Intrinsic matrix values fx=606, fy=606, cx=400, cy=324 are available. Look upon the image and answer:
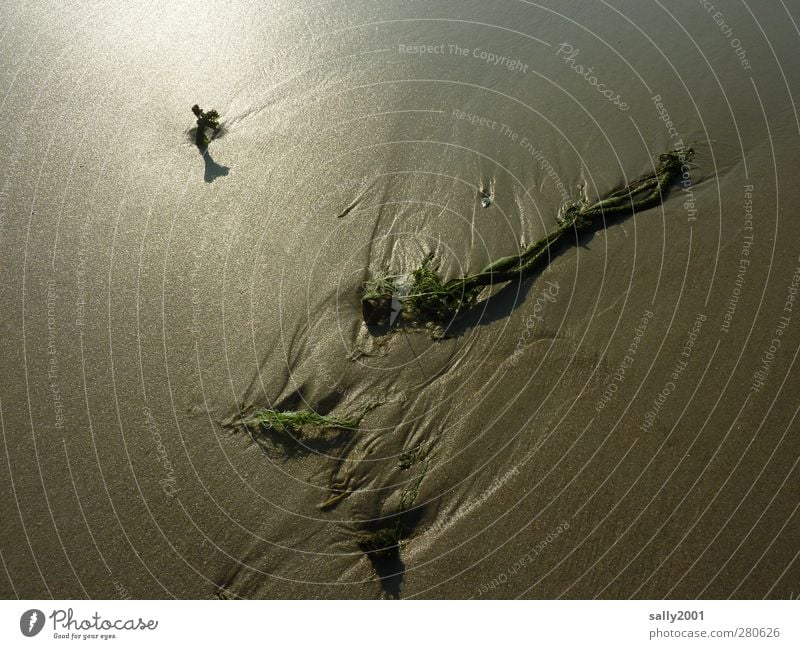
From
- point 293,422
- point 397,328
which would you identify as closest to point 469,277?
point 397,328

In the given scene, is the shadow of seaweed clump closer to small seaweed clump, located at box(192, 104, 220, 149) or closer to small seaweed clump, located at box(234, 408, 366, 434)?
small seaweed clump, located at box(192, 104, 220, 149)

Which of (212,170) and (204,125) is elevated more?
(204,125)

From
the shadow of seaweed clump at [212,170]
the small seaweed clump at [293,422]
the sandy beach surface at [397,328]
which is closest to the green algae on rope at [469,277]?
the sandy beach surface at [397,328]

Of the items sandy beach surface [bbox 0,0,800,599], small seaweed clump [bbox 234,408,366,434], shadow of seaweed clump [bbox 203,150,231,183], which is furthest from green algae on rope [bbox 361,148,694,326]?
shadow of seaweed clump [bbox 203,150,231,183]

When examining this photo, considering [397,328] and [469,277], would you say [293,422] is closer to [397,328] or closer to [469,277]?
[397,328]
